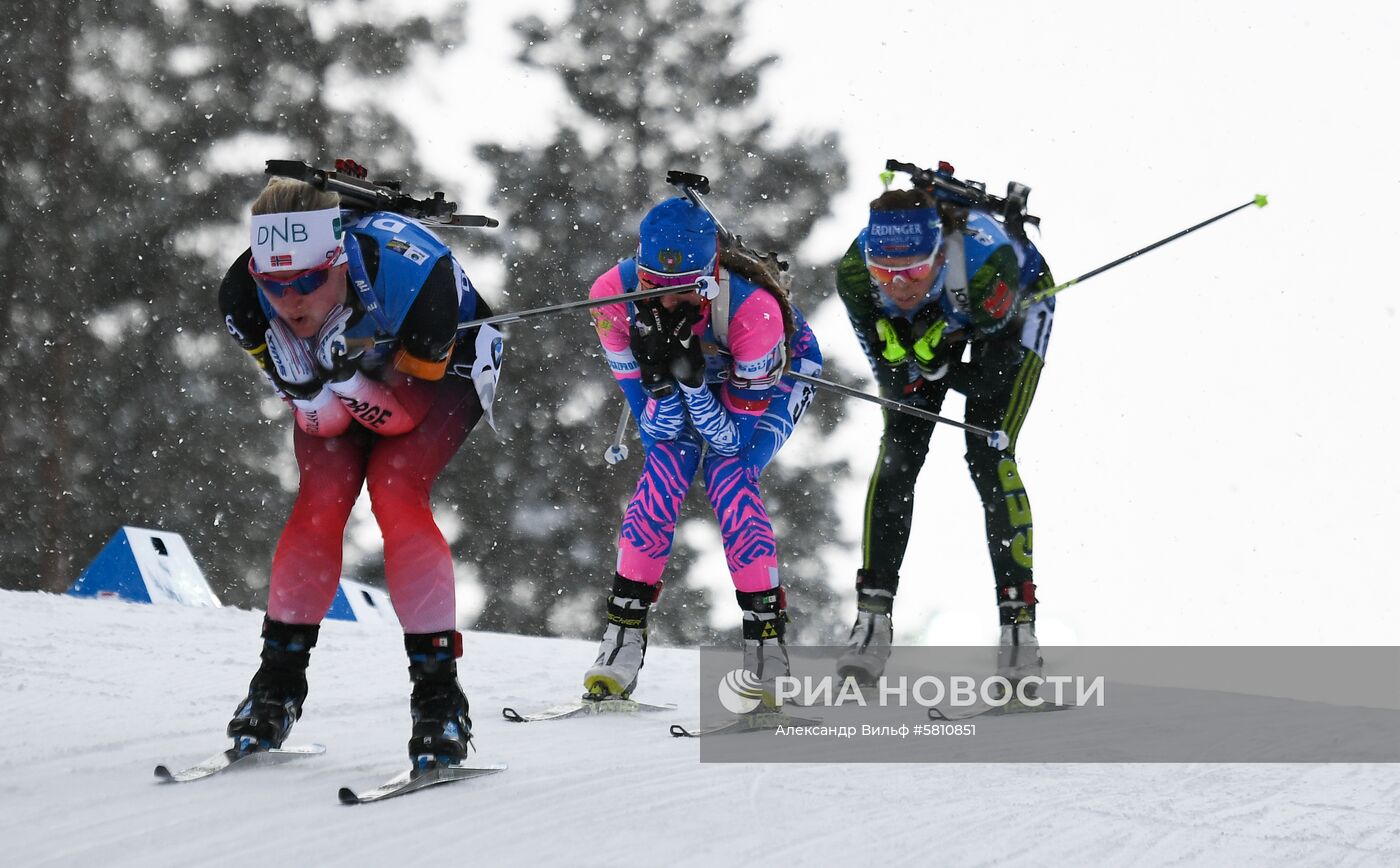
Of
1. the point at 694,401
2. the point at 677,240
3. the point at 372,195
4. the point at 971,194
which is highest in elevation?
the point at 971,194

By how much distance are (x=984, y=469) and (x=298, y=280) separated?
2757 mm

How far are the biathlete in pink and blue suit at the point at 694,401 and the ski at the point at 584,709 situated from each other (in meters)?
0.04

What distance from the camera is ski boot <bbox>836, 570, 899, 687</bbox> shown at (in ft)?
16.6

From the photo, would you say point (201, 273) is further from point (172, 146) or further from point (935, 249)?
point (935, 249)

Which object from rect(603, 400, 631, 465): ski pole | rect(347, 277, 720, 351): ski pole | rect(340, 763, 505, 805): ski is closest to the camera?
rect(340, 763, 505, 805): ski

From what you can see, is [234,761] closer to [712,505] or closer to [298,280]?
[298,280]

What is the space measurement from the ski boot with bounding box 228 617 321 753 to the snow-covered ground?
0.11 m

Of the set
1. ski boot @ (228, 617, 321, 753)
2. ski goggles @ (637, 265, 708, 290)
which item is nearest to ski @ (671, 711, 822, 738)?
ski boot @ (228, 617, 321, 753)

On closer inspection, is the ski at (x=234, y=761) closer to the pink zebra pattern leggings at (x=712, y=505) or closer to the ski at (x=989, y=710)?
the pink zebra pattern leggings at (x=712, y=505)

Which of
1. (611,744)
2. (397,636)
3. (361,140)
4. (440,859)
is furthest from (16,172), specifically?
(440,859)

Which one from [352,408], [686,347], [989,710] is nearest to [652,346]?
[686,347]

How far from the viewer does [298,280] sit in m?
3.19

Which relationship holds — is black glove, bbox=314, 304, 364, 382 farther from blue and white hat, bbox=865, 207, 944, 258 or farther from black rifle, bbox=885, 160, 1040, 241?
black rifle, bbox=885, 160, 1040, 241

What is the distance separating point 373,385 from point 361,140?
A: 15.1m
